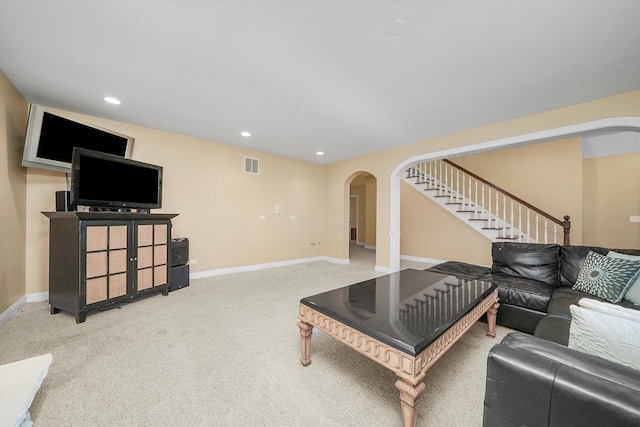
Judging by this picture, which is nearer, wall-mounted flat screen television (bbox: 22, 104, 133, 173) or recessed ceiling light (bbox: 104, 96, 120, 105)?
wall-mounted flat screen television (bbox: 22, 104, 133, 173)

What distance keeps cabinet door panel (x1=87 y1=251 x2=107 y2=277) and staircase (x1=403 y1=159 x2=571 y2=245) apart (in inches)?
213

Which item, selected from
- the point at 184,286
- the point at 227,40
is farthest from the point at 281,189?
the point at 227,40

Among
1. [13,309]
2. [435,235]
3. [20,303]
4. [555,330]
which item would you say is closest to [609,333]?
[555,330]

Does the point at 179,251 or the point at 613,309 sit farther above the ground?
the point at 613,309

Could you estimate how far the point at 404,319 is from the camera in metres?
1.51

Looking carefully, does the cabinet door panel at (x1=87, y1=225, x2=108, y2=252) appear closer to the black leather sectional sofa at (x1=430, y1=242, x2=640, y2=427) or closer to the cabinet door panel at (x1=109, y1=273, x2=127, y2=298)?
the cabinet door panel at (x1=109, y1=273, x2=127, y2=298)

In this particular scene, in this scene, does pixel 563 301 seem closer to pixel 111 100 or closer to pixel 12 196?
pixel 111 100

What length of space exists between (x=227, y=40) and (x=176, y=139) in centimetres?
279

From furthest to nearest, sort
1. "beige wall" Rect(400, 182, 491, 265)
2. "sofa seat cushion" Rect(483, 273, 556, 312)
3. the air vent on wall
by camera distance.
Result: "beige wall" Rect(400, 182, 491, 265) < the air vent on wall < "sofa seat cushion" Rect(483, 273, 556, 312)

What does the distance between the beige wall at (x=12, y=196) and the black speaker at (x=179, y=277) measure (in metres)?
1.57

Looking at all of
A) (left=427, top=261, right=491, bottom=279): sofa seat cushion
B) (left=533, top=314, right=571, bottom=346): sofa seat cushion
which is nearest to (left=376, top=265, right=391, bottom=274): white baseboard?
(left=427, top=261, right=491, bottom=279): sofa seat cushion

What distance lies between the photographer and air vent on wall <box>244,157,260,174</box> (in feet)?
16.4

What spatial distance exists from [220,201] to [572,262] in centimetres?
522

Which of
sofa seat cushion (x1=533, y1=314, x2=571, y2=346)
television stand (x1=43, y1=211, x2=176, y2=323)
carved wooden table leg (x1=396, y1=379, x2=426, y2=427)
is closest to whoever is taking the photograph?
carved wooden table leg (x1=396, y1=379, x2=426, y2=427)
